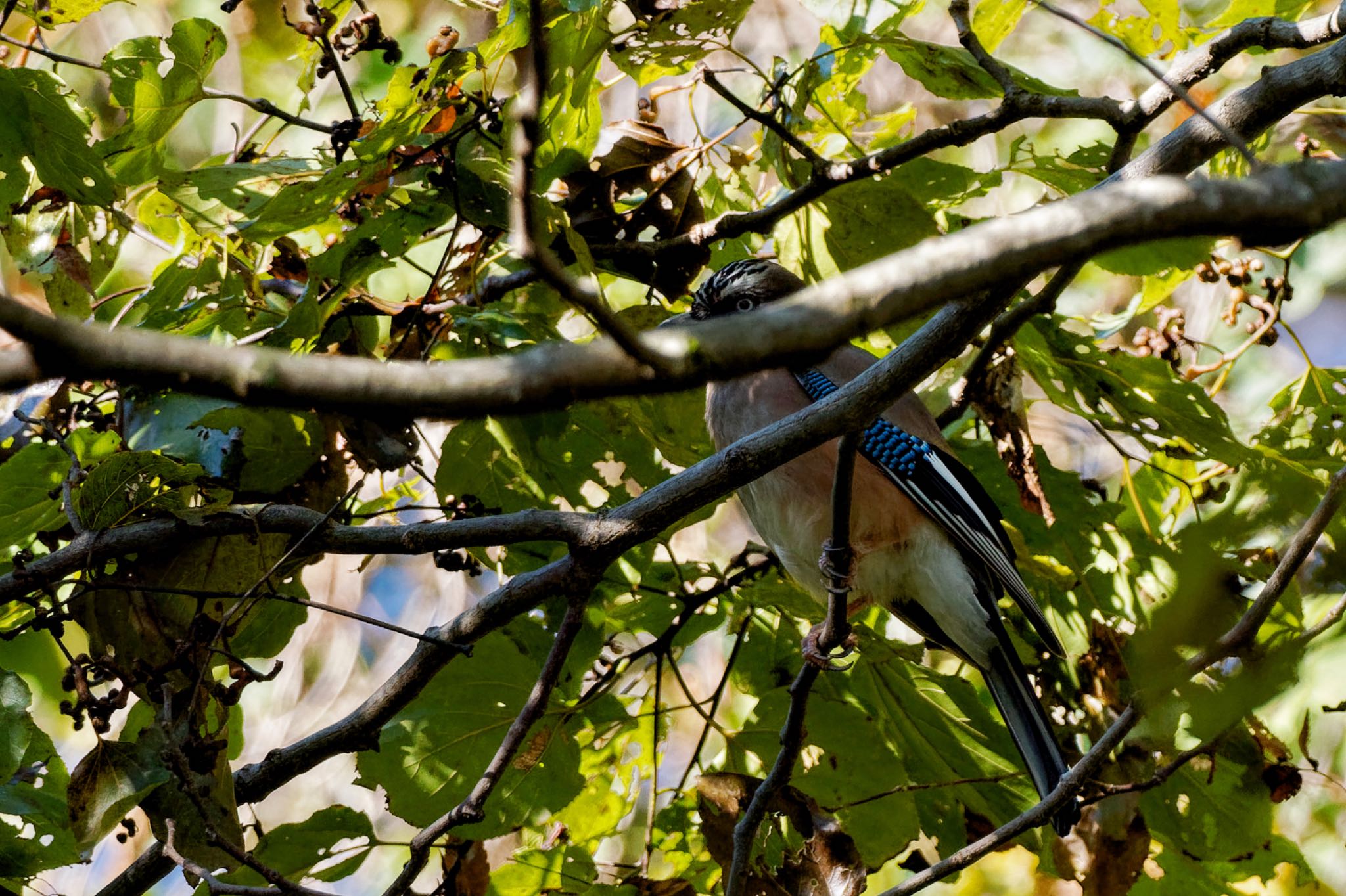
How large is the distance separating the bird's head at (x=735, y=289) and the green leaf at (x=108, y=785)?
2.05 m

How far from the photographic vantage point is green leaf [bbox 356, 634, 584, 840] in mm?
3109

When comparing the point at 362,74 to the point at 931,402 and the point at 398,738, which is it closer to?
the point at 931,402

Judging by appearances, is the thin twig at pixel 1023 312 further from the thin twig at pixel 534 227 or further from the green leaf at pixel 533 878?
the green leaf at pixel 533 878

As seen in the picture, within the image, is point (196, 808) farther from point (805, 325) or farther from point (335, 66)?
point (805, 325)

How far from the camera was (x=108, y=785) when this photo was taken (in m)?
2.84

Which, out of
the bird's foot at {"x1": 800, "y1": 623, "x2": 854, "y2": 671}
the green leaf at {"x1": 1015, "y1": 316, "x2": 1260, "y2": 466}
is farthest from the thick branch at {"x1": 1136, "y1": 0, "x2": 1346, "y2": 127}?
the bird's foot at {"x1": 800, "y1": 623, "x2": 854, "y2": 671}

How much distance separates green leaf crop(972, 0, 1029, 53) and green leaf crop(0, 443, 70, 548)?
2882mm

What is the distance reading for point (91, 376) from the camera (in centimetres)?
101

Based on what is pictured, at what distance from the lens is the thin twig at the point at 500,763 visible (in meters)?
2.71

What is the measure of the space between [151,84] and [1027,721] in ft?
9.91

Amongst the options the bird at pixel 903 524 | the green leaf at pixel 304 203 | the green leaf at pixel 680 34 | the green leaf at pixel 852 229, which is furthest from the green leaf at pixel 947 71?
the green leaf at pixel 304 203

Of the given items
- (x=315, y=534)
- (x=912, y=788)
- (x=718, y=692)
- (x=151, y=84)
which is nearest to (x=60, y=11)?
(x=151, y=84)

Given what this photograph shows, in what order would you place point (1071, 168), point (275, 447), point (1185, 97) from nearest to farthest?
point (1185, 97), point (275, 447), point (1071, 168)

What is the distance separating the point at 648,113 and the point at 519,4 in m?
1.05
